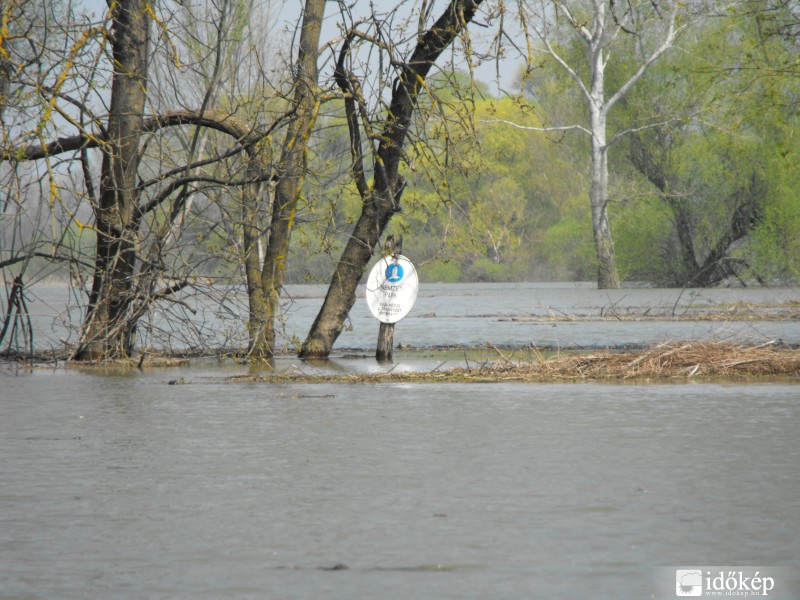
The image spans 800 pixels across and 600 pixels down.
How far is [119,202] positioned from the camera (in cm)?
1532

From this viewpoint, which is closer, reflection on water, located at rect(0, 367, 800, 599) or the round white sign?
reflection on water, located at rect(0, 367, 800, 599)

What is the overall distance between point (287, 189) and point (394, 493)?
374 inches

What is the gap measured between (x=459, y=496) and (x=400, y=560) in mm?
1374

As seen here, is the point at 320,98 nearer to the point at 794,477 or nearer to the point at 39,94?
the point at 39,94

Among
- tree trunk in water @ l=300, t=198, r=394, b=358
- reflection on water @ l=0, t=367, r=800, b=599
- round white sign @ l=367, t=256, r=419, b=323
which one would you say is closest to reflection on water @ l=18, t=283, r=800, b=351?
tree trunk in water @ l=300, t=198, r=394, b=358

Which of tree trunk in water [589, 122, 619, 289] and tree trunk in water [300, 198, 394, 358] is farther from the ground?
tree trunk in water [589, 122, 619, 289]

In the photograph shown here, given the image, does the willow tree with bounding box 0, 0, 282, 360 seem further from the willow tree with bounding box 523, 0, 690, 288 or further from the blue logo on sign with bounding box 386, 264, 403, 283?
the willow tree with bounding box 523, 0, 690, 288

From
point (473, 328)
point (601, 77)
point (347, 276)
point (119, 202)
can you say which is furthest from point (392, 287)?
point (601, 77)

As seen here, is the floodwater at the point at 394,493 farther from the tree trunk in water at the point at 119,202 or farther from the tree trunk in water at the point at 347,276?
the tree trunk in water at the point at 347,276

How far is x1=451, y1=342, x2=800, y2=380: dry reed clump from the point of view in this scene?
1298cm

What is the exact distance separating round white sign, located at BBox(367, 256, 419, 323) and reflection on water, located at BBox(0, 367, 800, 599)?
17.0 feet

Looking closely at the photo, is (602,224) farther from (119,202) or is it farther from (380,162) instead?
(119,202)

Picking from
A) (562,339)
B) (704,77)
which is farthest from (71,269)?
(704,77)

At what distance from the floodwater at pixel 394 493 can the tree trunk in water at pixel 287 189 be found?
3.99 m
